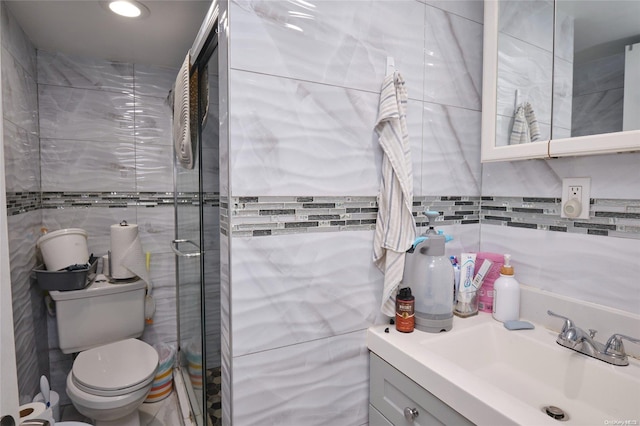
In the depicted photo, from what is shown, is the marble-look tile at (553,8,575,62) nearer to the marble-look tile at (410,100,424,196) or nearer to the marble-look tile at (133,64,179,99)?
the marble-look tile at (410,100,424,196)

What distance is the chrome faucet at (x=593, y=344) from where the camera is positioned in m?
0.86

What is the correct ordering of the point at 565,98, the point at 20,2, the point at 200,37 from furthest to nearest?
the point at 20,2 < the point at 200,37 < the point at 565,98

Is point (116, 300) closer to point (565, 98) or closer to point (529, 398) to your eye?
point (529, 398)

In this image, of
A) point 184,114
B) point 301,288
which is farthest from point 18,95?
point 301,288

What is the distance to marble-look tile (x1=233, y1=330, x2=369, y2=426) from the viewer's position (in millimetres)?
929

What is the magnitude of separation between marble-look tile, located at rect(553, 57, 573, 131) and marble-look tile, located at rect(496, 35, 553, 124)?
0.02 meters

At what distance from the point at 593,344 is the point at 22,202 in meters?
2.32

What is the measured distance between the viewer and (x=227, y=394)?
0.97 meters

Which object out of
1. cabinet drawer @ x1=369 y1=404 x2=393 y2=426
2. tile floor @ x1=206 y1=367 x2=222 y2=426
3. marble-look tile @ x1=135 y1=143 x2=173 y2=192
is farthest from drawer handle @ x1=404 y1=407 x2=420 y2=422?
marble-look tile @ x1=135 y1=143 x2=173 y2=192

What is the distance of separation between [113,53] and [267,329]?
1951 mm

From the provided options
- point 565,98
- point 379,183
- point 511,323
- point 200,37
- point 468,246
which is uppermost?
point 200,37

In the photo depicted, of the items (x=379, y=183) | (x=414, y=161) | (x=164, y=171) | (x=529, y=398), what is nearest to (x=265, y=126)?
(x=379, y=183)

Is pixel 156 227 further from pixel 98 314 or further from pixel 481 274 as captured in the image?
pixel 481 274

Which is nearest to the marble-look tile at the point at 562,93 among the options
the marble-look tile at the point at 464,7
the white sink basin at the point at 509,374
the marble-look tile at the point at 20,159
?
the marble-look tile at the point at 464,7
